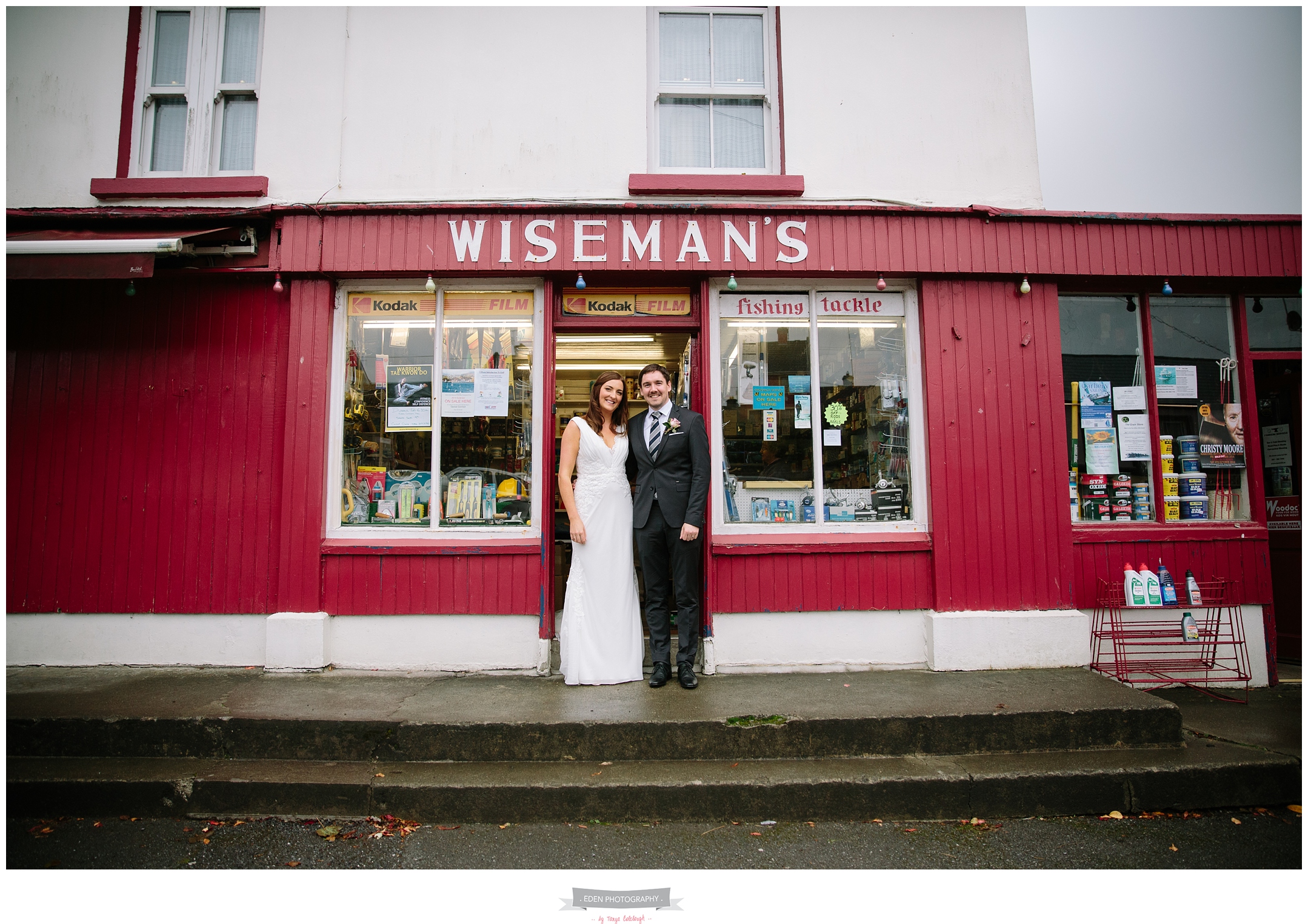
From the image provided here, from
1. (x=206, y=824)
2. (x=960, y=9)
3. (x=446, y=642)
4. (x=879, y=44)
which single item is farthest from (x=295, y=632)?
(x=960, y=9)

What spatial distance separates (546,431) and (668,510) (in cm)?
126

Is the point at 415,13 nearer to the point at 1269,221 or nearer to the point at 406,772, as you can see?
the point at 406,772

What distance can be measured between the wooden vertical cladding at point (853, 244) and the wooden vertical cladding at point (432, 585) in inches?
88.1

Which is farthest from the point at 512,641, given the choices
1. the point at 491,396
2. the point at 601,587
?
the point at 491,396

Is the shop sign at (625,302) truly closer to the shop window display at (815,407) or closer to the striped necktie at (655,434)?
the shop window display at (815,407)

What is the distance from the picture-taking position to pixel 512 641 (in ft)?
16.6

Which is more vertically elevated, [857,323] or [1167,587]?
[857,323]

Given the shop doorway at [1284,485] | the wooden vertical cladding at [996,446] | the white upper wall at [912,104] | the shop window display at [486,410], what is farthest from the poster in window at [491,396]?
the shop doorway at [1284,485]

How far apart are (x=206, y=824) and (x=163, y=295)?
400 cm

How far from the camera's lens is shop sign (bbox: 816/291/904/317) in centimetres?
547

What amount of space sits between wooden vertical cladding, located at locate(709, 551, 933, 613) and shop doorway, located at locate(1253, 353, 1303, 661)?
358 centimetres

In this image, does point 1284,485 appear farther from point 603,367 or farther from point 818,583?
point 603,367

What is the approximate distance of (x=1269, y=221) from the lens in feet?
17.6

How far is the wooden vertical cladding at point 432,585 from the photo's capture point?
506 cm
